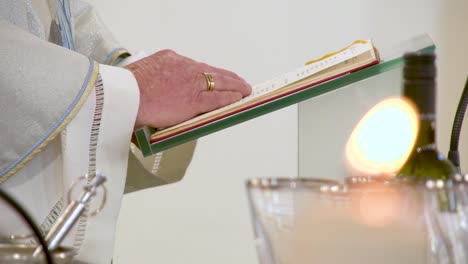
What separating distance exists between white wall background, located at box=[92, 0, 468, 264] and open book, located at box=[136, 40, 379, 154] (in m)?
1.74

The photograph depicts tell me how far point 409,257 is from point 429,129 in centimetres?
12

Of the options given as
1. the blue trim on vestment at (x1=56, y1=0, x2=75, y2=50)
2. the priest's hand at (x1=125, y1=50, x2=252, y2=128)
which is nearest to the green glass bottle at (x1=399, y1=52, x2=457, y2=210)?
the priest's hand at (x1=125, y1=50, x2=252, y2=128)

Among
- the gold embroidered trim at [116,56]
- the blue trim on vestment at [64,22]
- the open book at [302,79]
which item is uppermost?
the blue trim on vestment at [64,22]

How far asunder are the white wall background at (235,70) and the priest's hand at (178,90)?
1519mm

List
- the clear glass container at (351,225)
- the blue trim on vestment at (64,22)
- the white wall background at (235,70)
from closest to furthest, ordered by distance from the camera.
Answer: the clear glass container at (351,225)
the blue trim on vestment at (64,22)
the white wall background at (235,70)

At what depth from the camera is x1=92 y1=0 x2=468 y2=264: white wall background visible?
2.48 metres

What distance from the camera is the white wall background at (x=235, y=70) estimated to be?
2.48m

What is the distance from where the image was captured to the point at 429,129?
16.8 inches

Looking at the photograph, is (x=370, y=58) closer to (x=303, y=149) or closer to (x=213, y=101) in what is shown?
(x=303, y=149)

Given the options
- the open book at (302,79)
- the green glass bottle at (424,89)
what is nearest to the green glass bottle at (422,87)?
the green glass bottle at (424,89)

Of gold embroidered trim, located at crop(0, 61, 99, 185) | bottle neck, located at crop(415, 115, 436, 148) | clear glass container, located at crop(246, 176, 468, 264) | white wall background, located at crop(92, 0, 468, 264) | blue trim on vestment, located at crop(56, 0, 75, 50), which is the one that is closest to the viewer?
clear glass container, located at crop(246, 176, 468, 264)

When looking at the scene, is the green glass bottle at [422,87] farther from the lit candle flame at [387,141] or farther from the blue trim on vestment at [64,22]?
the blue trim on vestment at [64,22]

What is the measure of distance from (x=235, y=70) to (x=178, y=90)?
1.57 metres

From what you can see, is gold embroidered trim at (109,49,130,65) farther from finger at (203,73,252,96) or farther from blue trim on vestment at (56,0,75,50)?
finger at (203,73,252,96)
